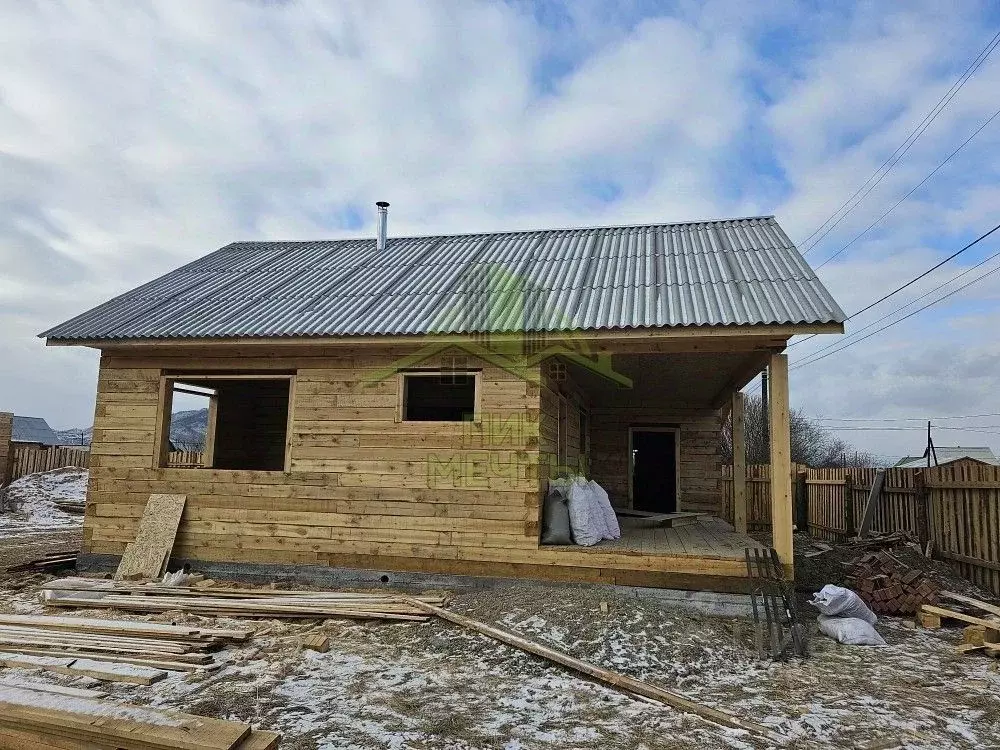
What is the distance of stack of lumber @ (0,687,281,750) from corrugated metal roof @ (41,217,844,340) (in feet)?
18.0

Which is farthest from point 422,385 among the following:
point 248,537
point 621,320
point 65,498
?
point 65,498

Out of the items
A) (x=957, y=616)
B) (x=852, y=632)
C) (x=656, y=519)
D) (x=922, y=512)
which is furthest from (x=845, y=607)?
(x=922, y=512)

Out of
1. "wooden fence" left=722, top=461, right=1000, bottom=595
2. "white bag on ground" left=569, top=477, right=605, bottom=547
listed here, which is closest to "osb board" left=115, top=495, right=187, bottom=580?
"white bag on ground" left=569, top=477, right=605, bottom=547

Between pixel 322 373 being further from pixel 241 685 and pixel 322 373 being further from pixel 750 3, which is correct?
pixel 750 3

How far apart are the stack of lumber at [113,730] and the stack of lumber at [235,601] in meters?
4.19

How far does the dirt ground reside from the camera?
166 inches

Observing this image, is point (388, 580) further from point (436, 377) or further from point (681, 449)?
point (681, 449)

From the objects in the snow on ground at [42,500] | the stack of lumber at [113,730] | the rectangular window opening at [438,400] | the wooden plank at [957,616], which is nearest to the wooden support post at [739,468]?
the wooden plank at [957,616]

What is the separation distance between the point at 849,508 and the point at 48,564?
46.4ft

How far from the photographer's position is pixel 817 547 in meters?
12.5

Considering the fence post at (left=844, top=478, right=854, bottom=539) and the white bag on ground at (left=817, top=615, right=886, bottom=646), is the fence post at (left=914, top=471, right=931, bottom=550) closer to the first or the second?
the fence post at (left=844, top=478, right=854, bottom=539)

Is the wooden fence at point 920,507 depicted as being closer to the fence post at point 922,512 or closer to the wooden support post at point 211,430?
the fence post at point 922,512

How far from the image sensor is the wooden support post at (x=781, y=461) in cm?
701

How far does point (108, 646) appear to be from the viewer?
219 inches
